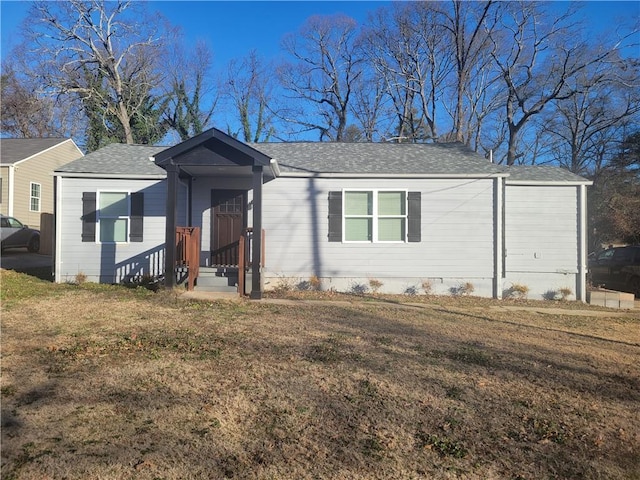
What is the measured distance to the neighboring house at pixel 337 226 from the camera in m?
10.2

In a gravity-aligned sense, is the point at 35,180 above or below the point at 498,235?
above

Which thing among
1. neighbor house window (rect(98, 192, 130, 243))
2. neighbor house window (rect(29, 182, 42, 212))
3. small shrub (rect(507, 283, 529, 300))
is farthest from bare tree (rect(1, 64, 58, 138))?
small shrub (rect(507, 283, 529, 300))

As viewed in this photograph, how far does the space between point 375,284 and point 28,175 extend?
677 inches

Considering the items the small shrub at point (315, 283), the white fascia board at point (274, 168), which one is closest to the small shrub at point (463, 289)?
the small shrub at point (315, 283)

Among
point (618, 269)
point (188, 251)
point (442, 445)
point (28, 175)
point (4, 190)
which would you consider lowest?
point (442, 445)

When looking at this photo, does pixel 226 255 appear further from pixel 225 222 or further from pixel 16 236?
pixel 16 236

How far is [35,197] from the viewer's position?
19.7 meters

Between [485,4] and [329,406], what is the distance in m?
24.4

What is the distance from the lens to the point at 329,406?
11.6ft

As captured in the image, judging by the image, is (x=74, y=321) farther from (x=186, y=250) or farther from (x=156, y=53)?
(x=156, y=53)

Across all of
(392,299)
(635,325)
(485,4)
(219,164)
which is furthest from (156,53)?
(635,325)

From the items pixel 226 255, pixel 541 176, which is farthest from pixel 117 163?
pixel 541 176

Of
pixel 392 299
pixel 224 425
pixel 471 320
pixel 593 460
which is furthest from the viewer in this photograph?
pixel 392 299

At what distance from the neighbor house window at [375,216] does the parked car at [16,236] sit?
12518 mm
